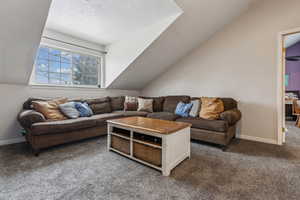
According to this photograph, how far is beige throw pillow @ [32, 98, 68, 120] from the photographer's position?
8.22 ft

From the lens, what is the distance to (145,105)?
3.74 meters

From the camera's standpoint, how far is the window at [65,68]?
3.05m

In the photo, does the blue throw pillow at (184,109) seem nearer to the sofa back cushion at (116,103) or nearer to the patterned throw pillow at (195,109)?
the patterned throw pillow at (195,109)

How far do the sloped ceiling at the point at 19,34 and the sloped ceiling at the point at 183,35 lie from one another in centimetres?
183

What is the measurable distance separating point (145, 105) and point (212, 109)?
1.69 m

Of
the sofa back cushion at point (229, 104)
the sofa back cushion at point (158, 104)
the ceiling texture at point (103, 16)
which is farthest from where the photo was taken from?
the sofa back cushion at point (158, 104)

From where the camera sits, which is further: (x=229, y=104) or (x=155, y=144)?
(x=229, y=104)

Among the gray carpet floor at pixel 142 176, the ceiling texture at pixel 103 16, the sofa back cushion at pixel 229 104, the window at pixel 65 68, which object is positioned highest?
the ceiling texture at pixel 103 16

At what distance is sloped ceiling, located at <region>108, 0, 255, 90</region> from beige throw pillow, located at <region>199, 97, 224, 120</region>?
1.45 m

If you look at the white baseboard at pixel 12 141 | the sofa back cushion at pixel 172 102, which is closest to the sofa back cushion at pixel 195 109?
the sofa back cushion at pixel 172 102

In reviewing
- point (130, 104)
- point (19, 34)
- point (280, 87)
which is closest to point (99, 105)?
point (130, 104)

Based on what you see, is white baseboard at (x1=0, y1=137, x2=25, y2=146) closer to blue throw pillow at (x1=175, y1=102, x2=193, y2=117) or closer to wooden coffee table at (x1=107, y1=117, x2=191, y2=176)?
wooden coffee table at (x1=107, y1=117, x2=191, y2=176)

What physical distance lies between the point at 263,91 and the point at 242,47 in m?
1.00

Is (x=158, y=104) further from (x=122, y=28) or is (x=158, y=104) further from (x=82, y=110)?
(x=122, y=28)
